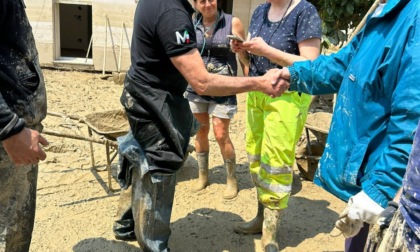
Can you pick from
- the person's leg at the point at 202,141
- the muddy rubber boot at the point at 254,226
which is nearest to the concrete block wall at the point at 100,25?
the person's leg at the point at 202,141

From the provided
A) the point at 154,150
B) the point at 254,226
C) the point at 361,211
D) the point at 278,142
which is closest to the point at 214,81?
the point at 154,150

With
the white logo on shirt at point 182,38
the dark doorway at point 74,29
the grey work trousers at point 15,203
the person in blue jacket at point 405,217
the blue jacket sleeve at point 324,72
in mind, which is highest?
the white logo on shirt at point 182,38

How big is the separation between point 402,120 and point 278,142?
5.50 feet

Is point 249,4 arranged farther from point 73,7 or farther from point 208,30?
point 73,7

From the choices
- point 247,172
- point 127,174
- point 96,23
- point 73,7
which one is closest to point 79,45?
point 73,7

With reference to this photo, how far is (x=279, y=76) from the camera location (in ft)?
9.85

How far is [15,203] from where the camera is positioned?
8.80ft

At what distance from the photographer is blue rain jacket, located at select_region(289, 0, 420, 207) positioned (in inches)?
75.1

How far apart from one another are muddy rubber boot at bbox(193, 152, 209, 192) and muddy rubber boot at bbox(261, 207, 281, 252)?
1.34 m

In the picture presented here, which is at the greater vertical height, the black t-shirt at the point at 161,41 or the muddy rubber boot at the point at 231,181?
the black t-shirt at the point at 161,41

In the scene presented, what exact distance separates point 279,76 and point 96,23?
8184 mm

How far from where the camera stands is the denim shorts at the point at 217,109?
466 cm

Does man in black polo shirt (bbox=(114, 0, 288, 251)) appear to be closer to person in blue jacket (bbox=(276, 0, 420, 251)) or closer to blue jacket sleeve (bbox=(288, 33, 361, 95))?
blue jacket sleeve (bbox=(288, 33, 361, 95))

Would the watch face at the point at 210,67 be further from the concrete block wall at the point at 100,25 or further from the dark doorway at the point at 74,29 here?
the dark doorway at the point at 74,29
